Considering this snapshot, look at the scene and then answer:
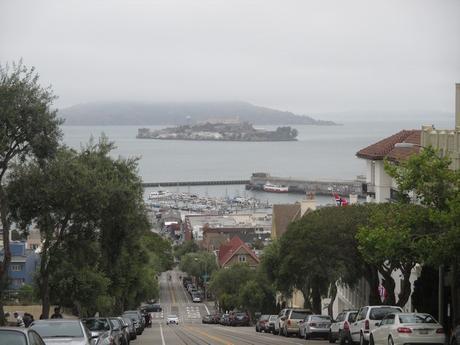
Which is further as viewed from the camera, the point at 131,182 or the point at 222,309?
the point at 222,309

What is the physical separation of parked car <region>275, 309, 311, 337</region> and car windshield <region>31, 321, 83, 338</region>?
25824mm

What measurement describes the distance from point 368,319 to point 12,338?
20.1 m

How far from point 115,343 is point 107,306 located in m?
26.2

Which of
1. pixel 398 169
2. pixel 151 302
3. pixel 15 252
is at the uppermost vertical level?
pixel 398 169

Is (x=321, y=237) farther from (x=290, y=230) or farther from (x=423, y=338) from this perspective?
(x=423, y=338)

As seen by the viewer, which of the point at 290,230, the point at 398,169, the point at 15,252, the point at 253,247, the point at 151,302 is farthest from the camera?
the point at 253,247

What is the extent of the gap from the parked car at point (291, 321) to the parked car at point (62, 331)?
2579cm

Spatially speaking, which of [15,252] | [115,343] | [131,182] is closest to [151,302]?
[15,252]

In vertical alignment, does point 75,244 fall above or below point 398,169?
below

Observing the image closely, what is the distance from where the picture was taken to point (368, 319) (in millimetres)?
33406

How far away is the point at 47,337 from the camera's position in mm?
21672

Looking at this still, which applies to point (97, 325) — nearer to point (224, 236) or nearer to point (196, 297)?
point (196, 297)

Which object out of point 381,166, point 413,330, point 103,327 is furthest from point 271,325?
point 413,330

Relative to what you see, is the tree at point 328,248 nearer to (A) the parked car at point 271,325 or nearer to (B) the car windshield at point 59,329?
(A) the parked car at point 271,325
